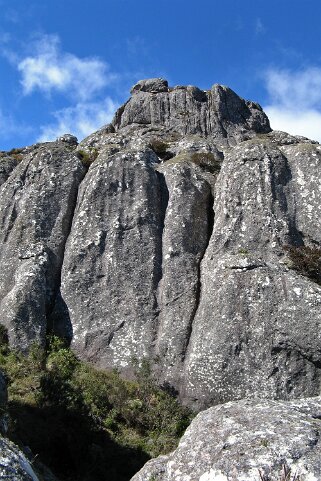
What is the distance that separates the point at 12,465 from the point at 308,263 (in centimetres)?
1859

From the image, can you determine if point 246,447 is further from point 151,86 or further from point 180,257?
A: point 151,86

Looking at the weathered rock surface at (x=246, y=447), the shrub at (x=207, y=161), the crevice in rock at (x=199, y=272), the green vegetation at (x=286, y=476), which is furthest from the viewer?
the shrub at (x=207, y=161)

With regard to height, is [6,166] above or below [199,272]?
above

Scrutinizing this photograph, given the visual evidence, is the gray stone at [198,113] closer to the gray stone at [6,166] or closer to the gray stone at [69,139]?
the gray stone at [69,139]

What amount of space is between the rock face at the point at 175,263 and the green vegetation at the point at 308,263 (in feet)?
2.38

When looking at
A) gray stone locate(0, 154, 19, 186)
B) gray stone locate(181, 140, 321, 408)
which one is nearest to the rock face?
gray stone locate(181, 140, 321, 408)

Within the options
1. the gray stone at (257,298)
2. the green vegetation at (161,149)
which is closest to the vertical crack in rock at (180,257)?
the gray stone at (257,298)

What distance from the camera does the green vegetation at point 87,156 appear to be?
34.3 meters

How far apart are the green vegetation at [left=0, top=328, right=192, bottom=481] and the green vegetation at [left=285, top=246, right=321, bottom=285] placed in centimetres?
882

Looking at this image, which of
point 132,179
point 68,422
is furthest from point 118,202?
point 68,422

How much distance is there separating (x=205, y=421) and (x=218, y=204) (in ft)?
59.0

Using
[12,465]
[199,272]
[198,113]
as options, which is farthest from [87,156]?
[12,465]

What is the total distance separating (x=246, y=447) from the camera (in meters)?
10.8

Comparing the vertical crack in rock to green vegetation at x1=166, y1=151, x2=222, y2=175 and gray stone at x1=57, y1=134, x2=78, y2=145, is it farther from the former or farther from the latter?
gray stone at x1=57, y1=134, x2=78, y2=145
